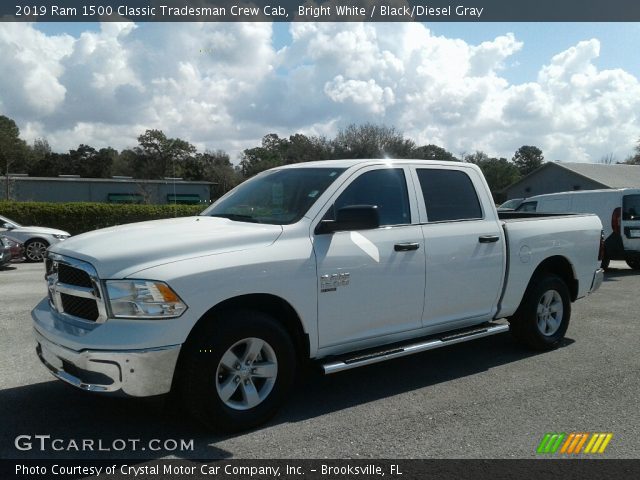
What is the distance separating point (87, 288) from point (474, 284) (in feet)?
11.0

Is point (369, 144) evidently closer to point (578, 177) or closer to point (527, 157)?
point (578, 177)

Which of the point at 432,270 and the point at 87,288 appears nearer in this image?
the point at 87,288

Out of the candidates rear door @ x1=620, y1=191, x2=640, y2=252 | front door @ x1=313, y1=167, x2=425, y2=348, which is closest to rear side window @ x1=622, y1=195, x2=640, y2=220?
rear door @ x1=620, y1=191, x2=640, y2=252

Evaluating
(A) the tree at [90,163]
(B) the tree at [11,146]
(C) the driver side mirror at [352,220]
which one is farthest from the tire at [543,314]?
(A) the tree at [90,163]

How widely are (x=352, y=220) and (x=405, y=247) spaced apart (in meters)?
0.73

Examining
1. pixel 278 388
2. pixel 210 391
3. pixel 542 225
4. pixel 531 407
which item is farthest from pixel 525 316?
pixel 210 391

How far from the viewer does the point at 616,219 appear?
41.9 feet

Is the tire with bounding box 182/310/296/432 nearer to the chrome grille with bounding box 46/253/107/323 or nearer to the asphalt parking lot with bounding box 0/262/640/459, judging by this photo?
the asphalt parking lot with bounding box 0/262/640/459

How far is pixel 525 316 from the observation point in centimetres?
587

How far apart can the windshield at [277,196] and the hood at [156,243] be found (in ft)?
0.83

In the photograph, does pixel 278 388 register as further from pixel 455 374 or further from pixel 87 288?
pixel 455 374

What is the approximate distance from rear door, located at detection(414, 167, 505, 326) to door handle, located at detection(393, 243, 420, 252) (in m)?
0.17

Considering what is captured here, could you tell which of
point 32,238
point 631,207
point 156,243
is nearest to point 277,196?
point 156,243

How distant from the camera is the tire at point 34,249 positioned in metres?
15.6
